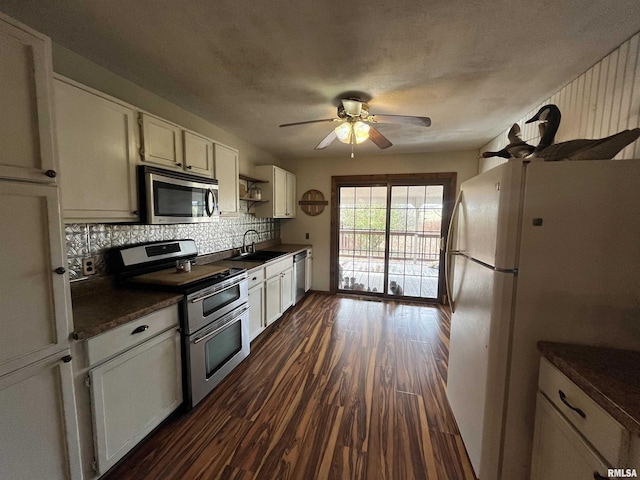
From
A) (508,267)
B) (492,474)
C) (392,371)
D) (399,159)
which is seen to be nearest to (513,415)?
(492,474)

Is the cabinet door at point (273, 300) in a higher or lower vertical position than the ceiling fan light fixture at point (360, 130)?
lower

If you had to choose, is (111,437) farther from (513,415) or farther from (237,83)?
(237,83)

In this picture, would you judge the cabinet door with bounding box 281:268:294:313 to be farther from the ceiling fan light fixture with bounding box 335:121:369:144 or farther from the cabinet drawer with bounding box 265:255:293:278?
the ceiling fan light fixture with bounding box 335:121:369:144

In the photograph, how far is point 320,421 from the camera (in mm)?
1812

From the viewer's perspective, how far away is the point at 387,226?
433 cm

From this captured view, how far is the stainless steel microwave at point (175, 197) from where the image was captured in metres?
1.82

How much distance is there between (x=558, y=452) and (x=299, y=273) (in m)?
3.36

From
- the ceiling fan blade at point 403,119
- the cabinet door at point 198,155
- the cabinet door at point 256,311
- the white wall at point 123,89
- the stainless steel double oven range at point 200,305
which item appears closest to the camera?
the white wall at point 123,89

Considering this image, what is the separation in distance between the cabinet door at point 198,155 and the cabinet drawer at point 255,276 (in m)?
1.06

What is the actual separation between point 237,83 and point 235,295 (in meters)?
1.75

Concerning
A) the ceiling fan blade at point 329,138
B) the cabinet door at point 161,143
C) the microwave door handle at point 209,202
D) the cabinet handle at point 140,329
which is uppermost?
the ceiling fan blade at point 329,138

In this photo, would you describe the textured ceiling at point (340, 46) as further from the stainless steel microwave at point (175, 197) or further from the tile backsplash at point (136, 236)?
the tile backsplash at point (136, 236)

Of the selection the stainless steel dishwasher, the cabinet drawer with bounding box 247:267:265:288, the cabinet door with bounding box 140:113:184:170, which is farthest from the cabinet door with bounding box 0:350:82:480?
the stainless steel dishwasher

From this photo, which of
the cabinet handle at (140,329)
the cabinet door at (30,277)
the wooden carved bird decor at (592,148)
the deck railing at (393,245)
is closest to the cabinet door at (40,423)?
the cabinet door at (30,277)
